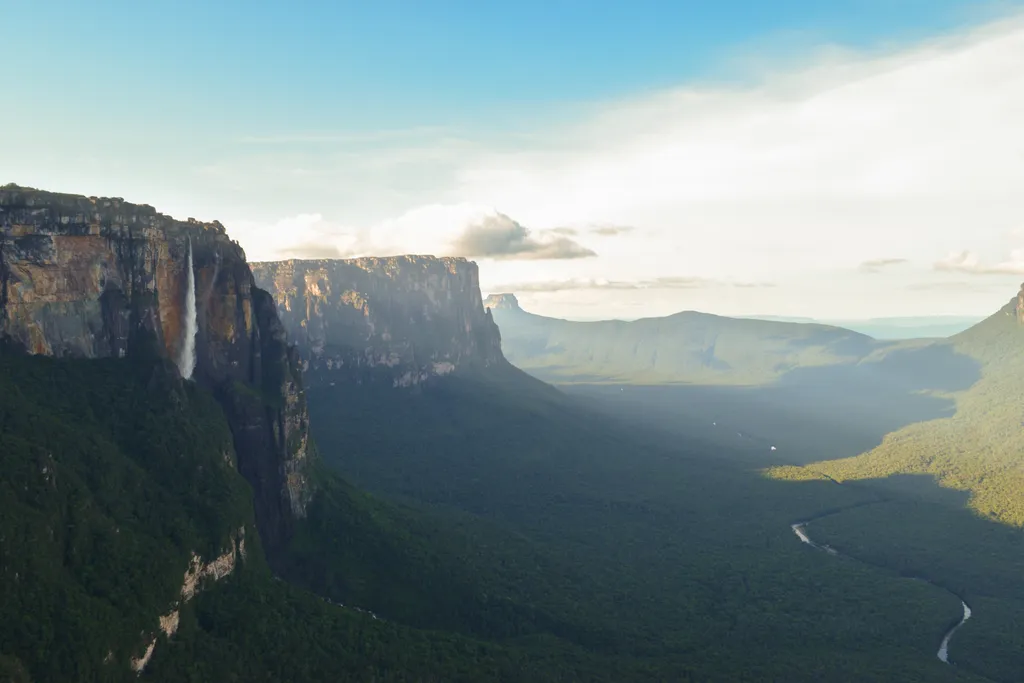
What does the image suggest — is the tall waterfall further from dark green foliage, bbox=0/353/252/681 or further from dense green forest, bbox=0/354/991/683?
dense green forest, bbox=0/354/991/683

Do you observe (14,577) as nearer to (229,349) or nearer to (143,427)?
(143,427)

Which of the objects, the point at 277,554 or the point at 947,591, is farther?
the point at 947,591

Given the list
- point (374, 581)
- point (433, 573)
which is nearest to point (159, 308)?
point (374, 581)

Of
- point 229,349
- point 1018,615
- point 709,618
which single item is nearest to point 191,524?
point 229,349

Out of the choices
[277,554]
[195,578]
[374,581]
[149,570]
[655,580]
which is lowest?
[655,580]

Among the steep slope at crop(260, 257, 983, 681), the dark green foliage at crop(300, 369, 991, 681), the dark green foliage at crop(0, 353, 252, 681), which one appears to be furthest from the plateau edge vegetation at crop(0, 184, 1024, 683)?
the dark green foliage at crop(300, 369, 991, 681)

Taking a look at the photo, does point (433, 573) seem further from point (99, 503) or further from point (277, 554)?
point (99, 503)
